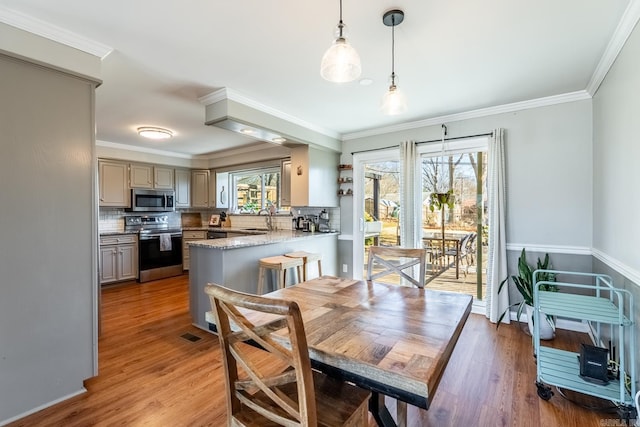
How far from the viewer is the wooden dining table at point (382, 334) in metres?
0.93

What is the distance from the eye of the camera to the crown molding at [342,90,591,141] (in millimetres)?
3064

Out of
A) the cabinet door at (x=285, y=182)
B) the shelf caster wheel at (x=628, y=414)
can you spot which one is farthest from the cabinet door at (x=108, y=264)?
the shelf caster wheel at (x=628, y=414)

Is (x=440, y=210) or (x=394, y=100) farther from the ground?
(x=394, y=100)

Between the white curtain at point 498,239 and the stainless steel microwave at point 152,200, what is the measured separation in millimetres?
5635

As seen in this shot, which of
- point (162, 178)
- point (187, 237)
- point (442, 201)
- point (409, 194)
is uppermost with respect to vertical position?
point (162, 178)

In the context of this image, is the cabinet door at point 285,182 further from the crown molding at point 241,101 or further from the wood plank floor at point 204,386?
the wood plank floor at point 204,386

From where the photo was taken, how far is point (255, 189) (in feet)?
20.0

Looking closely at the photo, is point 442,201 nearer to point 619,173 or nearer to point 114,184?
point 619,173

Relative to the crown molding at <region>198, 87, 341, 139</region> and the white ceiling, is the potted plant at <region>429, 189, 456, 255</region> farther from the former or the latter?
the crown molding at <region>198, 87, 341, 139</region>

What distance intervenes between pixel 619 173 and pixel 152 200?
21.1ft

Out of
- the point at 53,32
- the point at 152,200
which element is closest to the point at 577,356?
the point at 53,32

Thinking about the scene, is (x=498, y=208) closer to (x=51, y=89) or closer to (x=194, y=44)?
(x=194, y=44)

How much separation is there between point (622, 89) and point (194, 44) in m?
3.08

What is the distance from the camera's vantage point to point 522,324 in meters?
3.28
